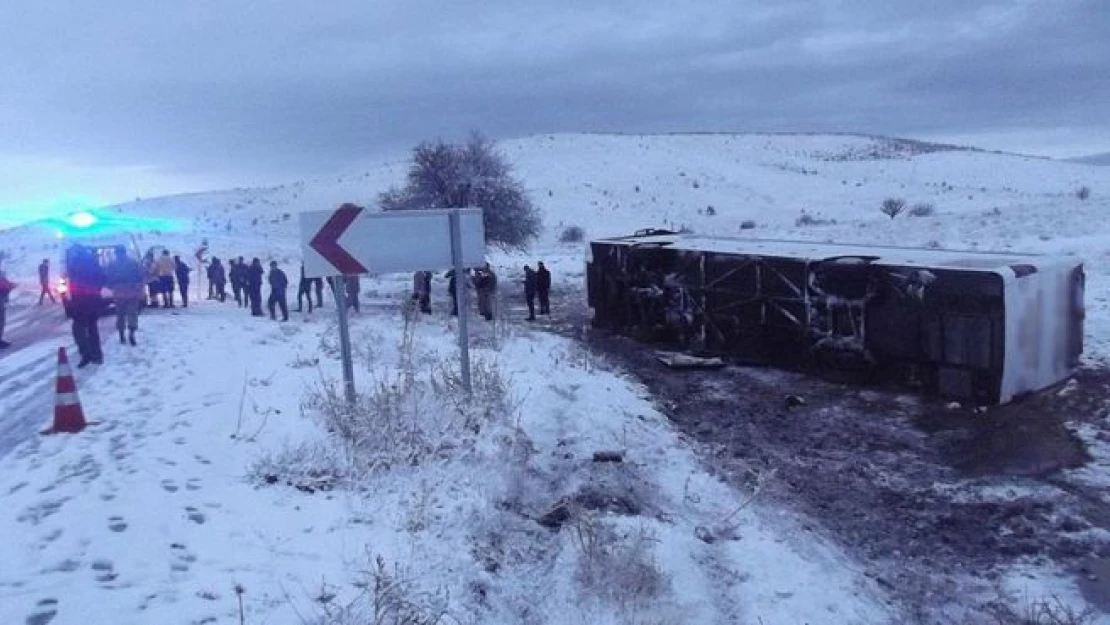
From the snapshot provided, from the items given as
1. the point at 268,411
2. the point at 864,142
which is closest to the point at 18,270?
the point at 268,411

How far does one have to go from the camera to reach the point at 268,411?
8445 millimetres

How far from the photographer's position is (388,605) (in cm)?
457

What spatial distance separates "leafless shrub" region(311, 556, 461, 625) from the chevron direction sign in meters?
3.40

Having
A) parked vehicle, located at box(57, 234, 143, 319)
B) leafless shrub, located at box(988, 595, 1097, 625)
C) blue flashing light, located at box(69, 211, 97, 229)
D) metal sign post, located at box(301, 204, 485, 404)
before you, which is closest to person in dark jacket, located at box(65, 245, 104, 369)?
blue flashing light, located at box(69, 211, 97, 229)

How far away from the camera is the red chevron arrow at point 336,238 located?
762 cm

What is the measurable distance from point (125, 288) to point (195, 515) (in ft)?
28.9

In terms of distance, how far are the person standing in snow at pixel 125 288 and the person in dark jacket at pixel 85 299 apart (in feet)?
5.17

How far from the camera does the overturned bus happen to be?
1159cm

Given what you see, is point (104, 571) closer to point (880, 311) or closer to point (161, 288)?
point (880, 311)

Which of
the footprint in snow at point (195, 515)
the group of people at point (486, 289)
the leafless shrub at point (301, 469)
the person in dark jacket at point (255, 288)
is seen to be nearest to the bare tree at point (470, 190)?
the group of people at point (486, 289)

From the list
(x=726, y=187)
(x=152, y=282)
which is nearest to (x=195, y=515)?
(x=152, y=282)

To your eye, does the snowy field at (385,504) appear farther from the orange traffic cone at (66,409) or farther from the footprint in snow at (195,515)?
the orange traffic cone at (66,409)

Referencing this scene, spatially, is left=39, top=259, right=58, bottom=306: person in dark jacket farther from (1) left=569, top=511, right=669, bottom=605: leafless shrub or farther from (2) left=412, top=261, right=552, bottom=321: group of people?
(1) left=569, top=511, right=669, bottom=605: leafless shrub

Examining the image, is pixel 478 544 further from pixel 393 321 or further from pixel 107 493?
pixel 393 321
